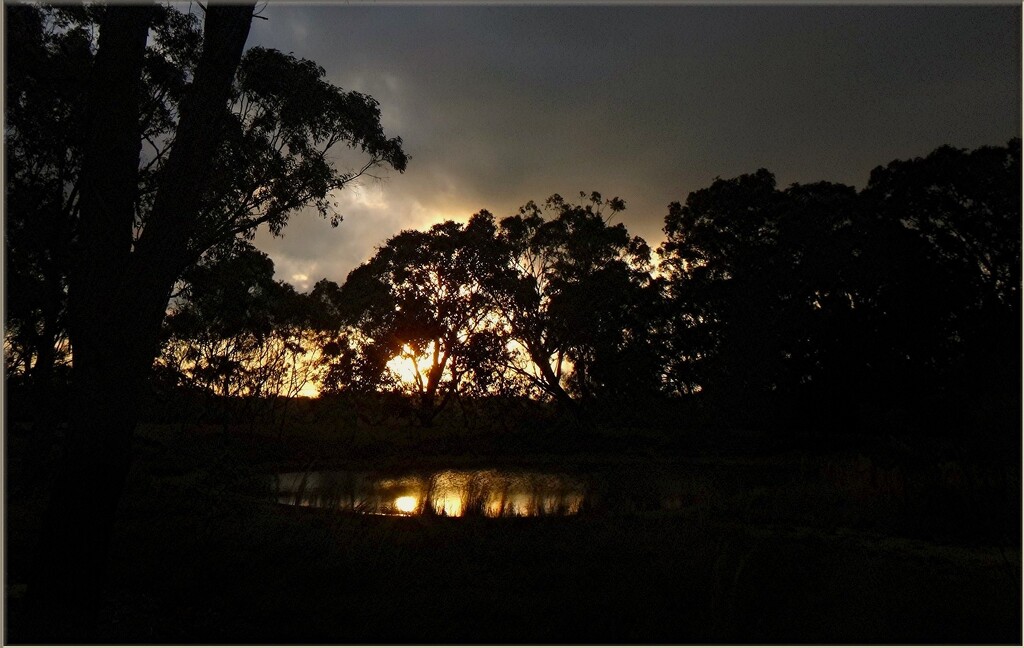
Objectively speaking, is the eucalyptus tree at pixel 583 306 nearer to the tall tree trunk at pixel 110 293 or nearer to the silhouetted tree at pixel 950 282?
the silhouetted tree at pixel 950 282

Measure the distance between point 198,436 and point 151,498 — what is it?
51.9 ft

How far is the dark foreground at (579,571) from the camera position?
4676 millimetres

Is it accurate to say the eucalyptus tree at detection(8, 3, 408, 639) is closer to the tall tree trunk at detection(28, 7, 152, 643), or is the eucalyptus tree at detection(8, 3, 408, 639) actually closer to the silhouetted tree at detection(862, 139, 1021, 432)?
the tall tree trunk at detection(28, 7, 152, 643)

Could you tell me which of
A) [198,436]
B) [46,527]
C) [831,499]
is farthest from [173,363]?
[831,499]

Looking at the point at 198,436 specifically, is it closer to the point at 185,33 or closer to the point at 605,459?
the point at 605,459

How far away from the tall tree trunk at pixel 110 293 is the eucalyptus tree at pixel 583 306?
2185 centimetres

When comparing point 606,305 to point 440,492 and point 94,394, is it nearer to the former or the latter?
point 440,492

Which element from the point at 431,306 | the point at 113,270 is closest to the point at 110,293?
the point at 113,270

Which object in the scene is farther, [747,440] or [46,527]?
[747,440]

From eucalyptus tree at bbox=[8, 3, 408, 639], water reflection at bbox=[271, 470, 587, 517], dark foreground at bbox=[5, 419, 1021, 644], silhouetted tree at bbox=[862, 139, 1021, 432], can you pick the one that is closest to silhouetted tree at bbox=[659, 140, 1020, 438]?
silhouetted tree at bbox=[862, 139, 1021, 432]

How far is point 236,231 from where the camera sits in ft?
31.6

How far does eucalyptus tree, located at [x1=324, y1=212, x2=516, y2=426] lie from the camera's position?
27.2 m

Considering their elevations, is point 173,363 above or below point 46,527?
above

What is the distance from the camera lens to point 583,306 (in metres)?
27.6
